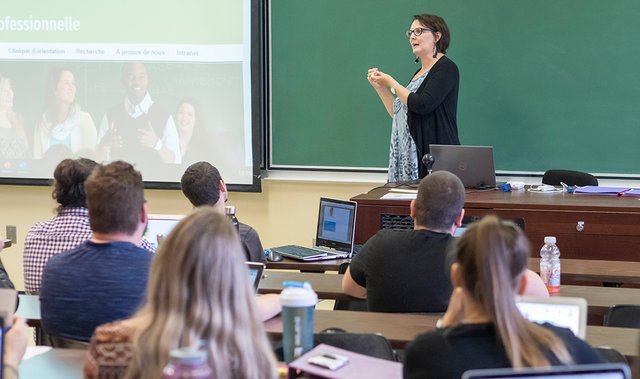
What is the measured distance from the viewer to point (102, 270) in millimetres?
2457

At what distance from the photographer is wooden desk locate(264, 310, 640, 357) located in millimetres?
2477

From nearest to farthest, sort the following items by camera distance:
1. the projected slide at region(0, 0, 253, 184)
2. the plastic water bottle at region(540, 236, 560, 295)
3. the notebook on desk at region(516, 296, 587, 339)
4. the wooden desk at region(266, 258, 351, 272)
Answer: the notebook on desk at region(516, 296, 587, 339) → the plastic water bottle at region(540, 236, 560, 295) → the wooden desk at region(266, 258, 351, 272) → the projected slide at region(0, 0, 253, 184)

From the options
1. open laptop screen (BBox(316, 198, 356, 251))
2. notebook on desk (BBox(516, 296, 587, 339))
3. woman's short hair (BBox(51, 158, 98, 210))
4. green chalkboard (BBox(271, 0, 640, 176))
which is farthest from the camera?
green chalkboard (BBox(271, 0, 640, 176))

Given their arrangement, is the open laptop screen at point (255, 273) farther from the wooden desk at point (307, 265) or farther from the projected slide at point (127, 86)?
the projected slide at point (127, 86)

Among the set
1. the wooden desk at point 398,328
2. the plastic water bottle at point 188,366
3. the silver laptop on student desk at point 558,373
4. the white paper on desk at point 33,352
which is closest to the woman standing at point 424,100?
the wooden desk at point 398,328

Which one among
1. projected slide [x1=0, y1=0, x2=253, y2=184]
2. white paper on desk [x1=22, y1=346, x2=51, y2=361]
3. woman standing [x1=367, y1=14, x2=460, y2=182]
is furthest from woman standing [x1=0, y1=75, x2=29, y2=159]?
white paper on desk [x1=22, y1=346, x2=51, y2=361]

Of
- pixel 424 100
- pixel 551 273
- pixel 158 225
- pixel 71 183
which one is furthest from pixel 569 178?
pixel 71 183

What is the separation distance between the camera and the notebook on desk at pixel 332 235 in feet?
14.5

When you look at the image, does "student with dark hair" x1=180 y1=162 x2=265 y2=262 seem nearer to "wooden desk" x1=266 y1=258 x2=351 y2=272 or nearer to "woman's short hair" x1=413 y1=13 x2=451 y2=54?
"wooden desk" x1=266 y1=258 x2=351 y2=272

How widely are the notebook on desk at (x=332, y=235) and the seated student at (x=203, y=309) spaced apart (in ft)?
8.50

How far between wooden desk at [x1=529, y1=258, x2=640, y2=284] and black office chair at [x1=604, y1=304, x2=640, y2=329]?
0.48 meters

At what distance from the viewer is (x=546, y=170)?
6.05 metres

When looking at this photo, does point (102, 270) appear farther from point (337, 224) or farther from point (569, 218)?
point (569, 218)

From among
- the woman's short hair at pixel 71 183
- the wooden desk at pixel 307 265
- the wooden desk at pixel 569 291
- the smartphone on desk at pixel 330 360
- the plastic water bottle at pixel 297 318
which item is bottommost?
the wooden desk at pixel 307 265
